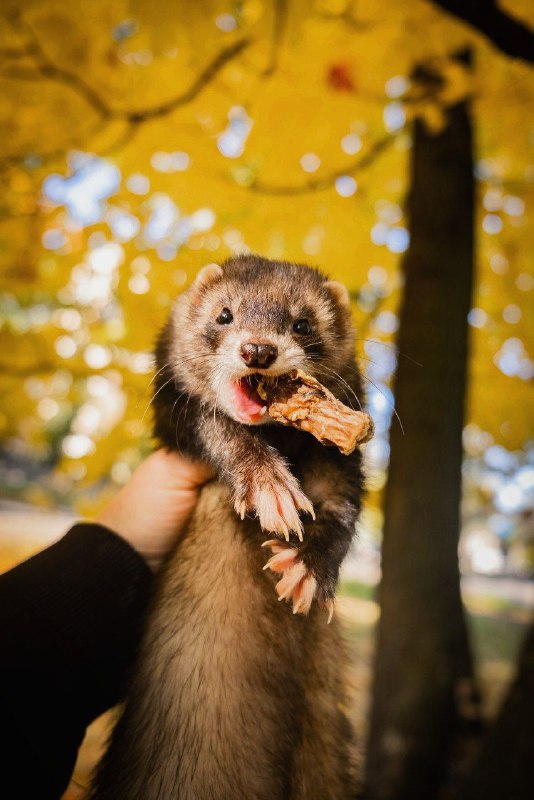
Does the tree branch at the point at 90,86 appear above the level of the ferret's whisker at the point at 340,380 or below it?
above

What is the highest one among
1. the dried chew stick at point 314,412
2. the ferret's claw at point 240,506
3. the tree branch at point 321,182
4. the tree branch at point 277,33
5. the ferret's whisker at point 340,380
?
the tree branch at point 277,33

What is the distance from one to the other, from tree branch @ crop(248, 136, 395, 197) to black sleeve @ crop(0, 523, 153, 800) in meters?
2.01

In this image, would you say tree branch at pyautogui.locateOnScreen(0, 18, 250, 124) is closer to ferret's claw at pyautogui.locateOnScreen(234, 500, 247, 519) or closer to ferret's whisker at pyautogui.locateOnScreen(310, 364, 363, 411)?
Answer: ferret's whisker at pyautogui.locateOnScreen(310, 364, 363, 411)

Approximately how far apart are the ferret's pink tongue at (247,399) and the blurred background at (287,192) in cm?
63

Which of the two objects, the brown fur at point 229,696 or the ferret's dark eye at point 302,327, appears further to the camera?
the ferret's dark eye at point 302,327

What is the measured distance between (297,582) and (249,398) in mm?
520

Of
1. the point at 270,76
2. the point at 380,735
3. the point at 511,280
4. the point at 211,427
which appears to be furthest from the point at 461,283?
the point at 380,735

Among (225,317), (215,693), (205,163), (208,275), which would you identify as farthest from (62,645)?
(205,163)

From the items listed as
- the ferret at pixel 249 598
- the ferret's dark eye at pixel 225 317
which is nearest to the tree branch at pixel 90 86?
the ferret at pixel 249 598

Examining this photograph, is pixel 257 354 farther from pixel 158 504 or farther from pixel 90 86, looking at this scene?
pixel 90 86

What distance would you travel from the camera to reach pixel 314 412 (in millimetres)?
1449

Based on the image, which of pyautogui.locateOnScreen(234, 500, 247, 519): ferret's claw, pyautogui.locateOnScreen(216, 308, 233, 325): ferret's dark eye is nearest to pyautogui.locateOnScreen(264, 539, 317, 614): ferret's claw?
pyautogui.locateOnScreen(234, 500, 247, 519): ferret's claw

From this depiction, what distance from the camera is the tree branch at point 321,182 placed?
9.97 ft

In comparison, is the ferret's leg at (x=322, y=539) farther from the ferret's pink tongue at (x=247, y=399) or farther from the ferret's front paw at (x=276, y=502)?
the ferret's pink tongue at (x=247, y=399)
